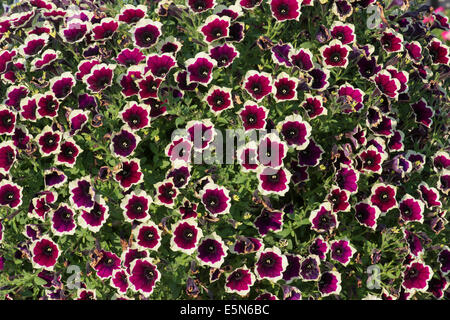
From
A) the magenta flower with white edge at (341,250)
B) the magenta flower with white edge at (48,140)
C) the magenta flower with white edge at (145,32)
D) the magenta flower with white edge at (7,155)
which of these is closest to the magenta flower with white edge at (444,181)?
the magenta flower with white edge at (341,250)

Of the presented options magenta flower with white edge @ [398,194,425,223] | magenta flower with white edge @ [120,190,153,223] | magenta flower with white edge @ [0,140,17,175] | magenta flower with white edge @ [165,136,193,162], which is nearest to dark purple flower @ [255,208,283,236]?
magenta flower with white edge @ [165,136,193,162]

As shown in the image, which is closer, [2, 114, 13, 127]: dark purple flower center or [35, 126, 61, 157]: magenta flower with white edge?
[35, 126, 61, 157]: magenta flower with white edge

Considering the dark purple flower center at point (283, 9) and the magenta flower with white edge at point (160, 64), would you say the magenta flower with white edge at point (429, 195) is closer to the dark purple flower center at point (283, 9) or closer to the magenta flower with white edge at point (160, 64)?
the dark purple flower center at point (283, 9)

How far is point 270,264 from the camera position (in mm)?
3250

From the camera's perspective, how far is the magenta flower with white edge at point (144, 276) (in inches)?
125

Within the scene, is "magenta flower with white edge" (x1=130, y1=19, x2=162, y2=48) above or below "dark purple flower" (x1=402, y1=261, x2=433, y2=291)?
above

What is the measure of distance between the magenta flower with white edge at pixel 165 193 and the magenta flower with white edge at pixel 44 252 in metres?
0.75

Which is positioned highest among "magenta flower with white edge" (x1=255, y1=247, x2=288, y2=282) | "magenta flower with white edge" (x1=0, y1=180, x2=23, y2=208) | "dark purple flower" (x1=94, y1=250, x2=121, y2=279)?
"magenta flower with white edge" (x1=0, y1=180, x2=23, y2=208)

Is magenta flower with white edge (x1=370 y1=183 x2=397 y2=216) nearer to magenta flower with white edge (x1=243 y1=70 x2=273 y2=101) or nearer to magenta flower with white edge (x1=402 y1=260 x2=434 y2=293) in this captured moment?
magenta flower with white edge (x1=402 y1=260 x2=434 y2=293)

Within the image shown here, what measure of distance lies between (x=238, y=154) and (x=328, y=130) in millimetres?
703

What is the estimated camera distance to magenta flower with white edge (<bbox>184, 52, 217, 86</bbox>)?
3.19m

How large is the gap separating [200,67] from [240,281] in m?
1.37

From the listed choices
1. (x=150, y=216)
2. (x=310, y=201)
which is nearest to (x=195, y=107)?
(x=150, y=216)

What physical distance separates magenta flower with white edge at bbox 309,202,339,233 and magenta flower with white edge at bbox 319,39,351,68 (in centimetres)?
91
